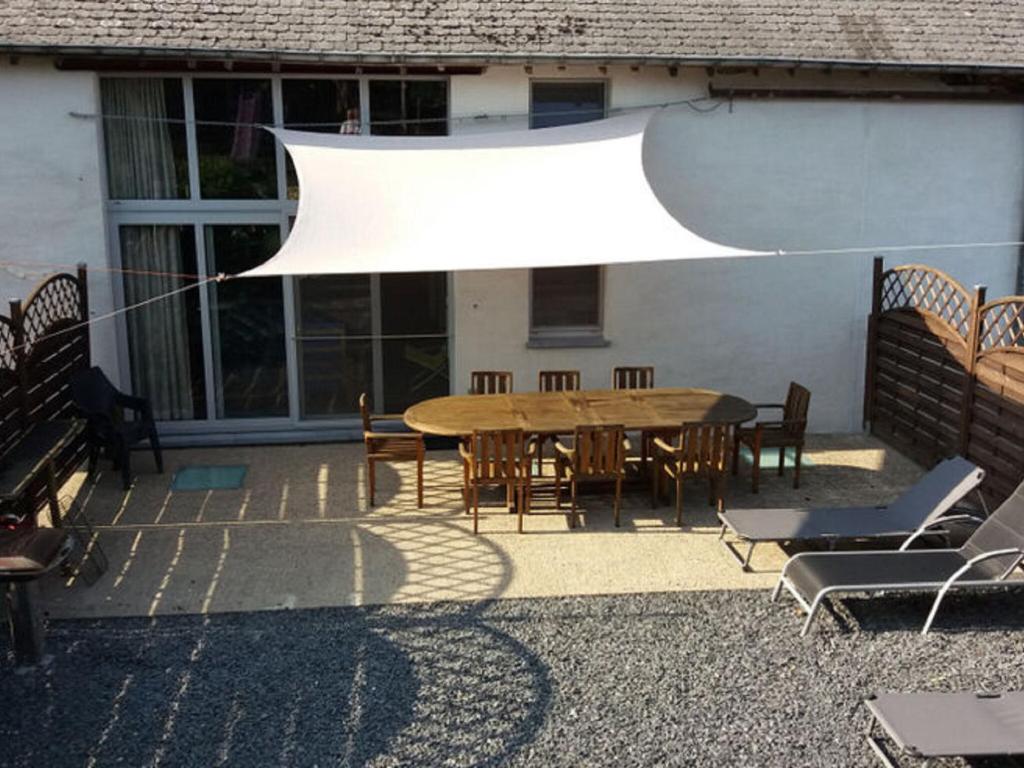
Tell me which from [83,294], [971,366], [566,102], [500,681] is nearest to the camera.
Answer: [500,681]

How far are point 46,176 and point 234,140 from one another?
1.93m

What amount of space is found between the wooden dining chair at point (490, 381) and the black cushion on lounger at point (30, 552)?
4.76m

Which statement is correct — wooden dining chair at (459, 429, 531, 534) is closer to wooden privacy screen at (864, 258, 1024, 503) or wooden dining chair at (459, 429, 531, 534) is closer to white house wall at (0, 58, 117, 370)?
wooden privacy screen at (864, 258, 1024, 503)

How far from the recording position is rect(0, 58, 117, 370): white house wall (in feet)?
33.2

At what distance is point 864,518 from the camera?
26.4 feet

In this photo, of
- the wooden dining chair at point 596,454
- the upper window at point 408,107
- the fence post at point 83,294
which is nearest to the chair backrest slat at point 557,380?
the wooden dining chair at point 596,454

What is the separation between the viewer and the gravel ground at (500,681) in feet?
18.0

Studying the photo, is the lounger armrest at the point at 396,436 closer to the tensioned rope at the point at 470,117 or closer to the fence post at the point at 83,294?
the fence post at the point at 83,294

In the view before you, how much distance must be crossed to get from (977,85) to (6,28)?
10389 mm

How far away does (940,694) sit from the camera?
5426mm

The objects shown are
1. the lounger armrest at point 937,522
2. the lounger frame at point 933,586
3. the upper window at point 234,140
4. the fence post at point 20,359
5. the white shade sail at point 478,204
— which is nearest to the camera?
the lounger frame at point 933,586

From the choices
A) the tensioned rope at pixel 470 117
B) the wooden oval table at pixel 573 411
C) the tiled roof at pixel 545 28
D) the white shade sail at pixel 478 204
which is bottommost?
the wooden oval table at pixel 573 411

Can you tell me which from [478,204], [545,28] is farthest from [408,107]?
[478,204]

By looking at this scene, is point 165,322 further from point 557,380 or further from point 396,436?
point 557,380
